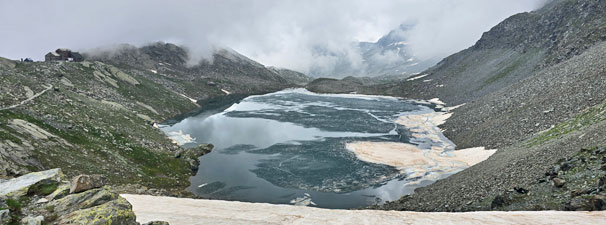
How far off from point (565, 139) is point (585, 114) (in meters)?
10.9

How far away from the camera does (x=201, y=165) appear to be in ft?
186

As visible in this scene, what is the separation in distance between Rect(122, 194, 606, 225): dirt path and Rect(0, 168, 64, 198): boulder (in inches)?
199

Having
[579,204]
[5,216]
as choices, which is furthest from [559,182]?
[5,216]

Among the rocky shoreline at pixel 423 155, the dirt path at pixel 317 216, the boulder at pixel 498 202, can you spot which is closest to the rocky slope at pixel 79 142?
the dirt path at pixel 317 216

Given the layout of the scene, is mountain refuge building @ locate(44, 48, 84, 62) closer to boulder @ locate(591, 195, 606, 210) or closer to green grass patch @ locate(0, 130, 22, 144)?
green grass patch @ locate(0, 130, 22, 144)

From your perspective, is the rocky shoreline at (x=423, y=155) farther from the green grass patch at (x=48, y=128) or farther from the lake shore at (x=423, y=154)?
the green grass patch at (x=48, y=128)

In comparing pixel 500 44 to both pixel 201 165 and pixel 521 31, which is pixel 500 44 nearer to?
pixel 521 31

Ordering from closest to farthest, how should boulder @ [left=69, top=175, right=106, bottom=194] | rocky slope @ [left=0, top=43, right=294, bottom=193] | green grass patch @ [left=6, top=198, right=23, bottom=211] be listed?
green grass patch @ [left=6, top=198, right=23, bottom=211], boulder @ [left=69, top=175, right=106, bottom=194], rocky slope @ [left=0, top=43, right=294, bottom=193]

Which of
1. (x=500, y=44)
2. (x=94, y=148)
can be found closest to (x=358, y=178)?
(x=94, y=148)

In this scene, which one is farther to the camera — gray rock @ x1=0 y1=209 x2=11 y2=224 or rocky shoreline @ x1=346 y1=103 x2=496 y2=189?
rocky shoreline @ x1=346 y1=103 x2=496 y2=189

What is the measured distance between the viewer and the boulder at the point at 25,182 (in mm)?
16156

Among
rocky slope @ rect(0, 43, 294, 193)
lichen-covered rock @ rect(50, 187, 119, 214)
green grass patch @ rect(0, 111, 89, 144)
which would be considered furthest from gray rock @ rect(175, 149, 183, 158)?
lichen-covered rock @ rect(50, 187, 119, 214)

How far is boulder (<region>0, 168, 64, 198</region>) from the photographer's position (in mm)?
16156

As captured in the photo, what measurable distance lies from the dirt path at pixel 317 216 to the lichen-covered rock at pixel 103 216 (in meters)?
4.95
